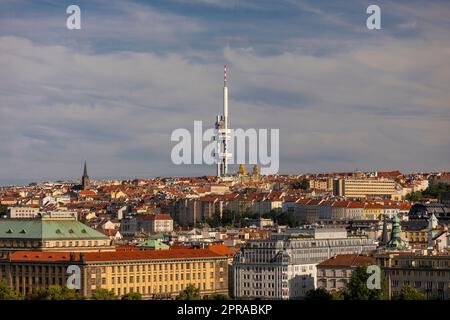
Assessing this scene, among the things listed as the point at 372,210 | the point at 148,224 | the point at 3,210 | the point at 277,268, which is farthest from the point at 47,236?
the point at 3,210

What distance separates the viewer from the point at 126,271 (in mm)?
45594

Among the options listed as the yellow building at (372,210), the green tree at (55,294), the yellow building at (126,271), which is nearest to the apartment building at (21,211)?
the yellow building at (372,210)

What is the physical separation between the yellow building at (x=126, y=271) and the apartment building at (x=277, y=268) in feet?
2.34

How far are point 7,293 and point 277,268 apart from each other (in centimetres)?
918

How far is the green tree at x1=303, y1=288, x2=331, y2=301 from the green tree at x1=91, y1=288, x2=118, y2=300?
4.69 m

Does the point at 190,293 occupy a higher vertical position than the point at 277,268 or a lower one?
lower

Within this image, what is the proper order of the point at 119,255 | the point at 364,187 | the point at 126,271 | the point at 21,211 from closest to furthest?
the point at 126,271
the point at 119,255
the point at 21,211
the point at 364,187

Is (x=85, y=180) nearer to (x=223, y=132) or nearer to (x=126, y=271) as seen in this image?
(x=223, y=132)

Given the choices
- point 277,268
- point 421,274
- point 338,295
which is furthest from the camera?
point 277,268

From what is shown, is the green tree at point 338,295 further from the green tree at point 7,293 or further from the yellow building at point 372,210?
the yellow building at point 372,210

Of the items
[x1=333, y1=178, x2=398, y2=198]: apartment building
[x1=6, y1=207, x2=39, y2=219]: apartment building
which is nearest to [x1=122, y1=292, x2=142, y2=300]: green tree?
[x1=6, y1=207, x2=39, y2=219]: apartment building

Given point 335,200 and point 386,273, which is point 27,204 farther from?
point 386,273
